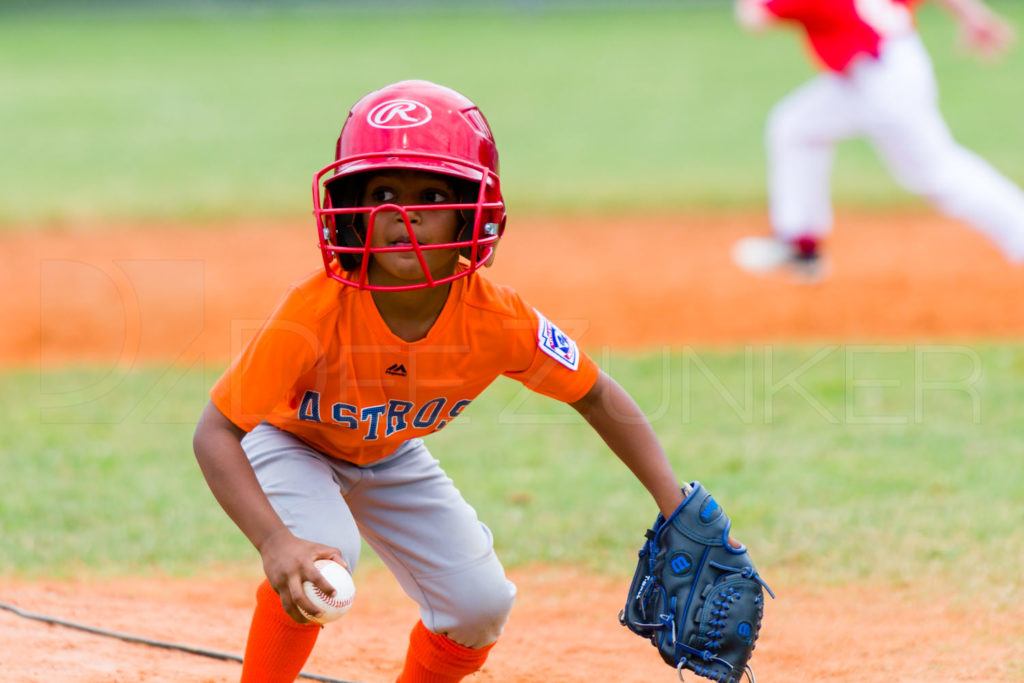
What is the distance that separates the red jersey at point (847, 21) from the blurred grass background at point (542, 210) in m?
1.52

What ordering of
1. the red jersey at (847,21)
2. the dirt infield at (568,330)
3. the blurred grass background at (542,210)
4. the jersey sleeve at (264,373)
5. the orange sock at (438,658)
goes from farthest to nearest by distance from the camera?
1. the red jersey at (847,21)
2. the blurred grass background at (542,210)
3. the dirt infield at (568,330)
4. the orange sock at (438,658)
5. the jersey sleeve at (264,373)

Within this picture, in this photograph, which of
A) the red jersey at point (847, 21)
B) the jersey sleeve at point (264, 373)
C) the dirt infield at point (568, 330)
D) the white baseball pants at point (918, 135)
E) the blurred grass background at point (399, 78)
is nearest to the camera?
the jersey sleeve at point (264, 373)

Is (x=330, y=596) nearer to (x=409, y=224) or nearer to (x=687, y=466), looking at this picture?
(x=409, y=224)

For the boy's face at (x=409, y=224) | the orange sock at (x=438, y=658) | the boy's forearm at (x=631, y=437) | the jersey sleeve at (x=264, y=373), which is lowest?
the orange sock at (x=438, y=658)

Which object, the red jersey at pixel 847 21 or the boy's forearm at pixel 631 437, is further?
the red jersey at pixel 847 21

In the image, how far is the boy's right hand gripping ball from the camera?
105 inches

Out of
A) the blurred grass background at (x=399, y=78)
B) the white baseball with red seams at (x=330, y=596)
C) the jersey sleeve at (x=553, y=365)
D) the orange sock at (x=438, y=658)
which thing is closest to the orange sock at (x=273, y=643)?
the orange sock at (x=438, y=658)

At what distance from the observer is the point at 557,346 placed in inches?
103

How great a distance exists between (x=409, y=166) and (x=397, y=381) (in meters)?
0.44

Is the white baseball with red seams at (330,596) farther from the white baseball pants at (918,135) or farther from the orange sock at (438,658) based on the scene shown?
the white baseball pants at (918,135)

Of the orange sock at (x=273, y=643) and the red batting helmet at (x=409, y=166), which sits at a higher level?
the red batting helmet at (x=409, y=166)

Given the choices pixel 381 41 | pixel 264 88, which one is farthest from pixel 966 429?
pixel 381 41

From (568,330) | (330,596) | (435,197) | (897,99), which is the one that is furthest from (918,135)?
(330,596)

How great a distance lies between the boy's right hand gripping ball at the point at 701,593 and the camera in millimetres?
2676
